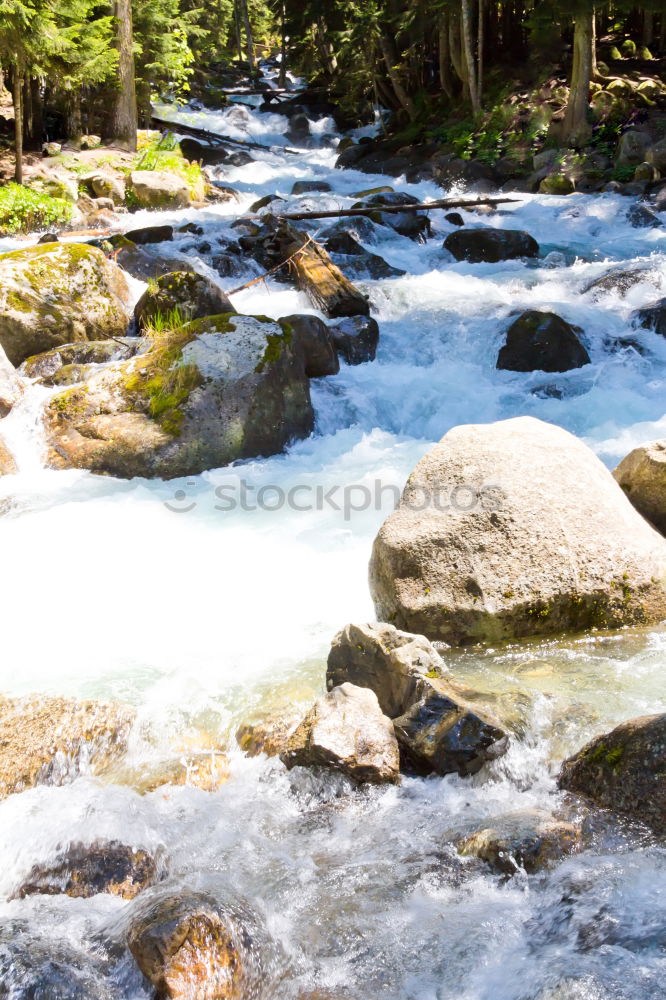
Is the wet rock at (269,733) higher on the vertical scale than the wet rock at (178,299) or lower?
lower

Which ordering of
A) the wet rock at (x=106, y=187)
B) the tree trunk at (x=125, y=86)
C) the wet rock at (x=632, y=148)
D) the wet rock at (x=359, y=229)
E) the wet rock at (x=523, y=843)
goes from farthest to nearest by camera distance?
the tree trunk at (x=125, y=86) < the wet rock at (x=632, y=148) < the wet rock at (x=106, y=187) < the wet rock at (x=359, y=229) < the wet rock at (x=523, y=843)

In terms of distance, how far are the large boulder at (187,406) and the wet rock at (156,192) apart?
32.2 ft

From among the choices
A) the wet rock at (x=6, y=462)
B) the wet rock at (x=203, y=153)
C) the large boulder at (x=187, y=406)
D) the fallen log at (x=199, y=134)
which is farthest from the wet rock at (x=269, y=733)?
the fallen log at (x=199, y=134)

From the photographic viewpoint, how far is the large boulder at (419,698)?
341 cm

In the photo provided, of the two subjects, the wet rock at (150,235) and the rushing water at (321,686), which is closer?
the rushing water at (321,686)

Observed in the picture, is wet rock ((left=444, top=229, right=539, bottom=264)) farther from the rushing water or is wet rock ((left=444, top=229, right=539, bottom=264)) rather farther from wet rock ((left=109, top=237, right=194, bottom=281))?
wet rock ((left=109, top=237, right=194, bottom=281))

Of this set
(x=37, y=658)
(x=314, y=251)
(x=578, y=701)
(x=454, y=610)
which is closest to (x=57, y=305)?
(x=314, y=251)

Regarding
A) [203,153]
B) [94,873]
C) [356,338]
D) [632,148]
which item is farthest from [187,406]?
[203,153]

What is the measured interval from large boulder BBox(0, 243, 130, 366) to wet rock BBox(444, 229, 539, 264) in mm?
6508

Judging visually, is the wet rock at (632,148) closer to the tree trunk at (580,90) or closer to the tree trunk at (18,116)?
the tree trunk at (580,90)

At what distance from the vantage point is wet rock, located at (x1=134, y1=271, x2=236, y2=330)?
8.73 metres

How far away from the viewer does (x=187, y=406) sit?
23.5 feet

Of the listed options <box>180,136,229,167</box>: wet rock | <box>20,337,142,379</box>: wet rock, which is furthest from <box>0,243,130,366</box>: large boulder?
<box>180,136,229,167</box>: wet rock

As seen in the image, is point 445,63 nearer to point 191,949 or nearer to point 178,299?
point 178,299
